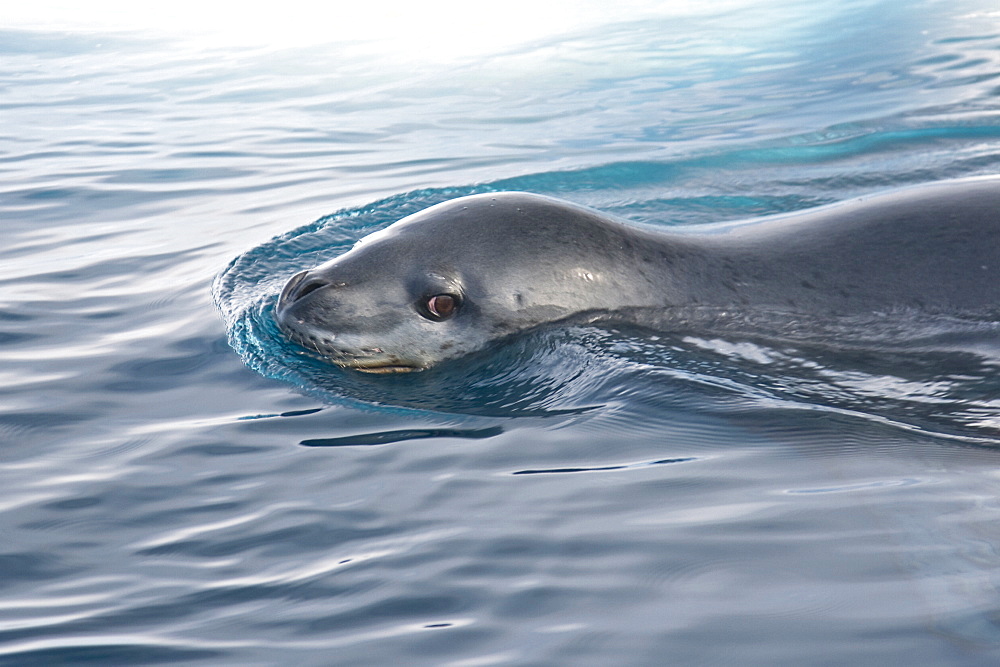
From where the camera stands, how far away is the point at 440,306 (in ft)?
16.6

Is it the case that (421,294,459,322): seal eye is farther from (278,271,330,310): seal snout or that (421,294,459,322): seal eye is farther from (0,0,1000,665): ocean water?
(278,271,330,310): seal snout

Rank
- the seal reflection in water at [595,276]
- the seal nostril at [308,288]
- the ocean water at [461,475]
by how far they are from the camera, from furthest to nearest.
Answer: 1. the seal nostril at [308,288]
2. the seal reflection in water at [595,276]
3. the ocean water at [461,475]

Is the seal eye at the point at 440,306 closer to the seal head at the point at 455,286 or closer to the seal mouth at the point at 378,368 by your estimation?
the seal head at the point at 455,286

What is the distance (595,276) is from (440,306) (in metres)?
0.80

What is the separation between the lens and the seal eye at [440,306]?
5.03m

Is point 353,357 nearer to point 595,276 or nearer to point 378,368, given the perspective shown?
point 378,368

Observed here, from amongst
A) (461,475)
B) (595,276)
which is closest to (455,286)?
(595,276)

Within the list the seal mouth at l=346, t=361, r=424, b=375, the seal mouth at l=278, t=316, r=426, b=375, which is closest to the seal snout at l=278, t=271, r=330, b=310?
the seal mouth at l=278, t=316, r=426, b=375

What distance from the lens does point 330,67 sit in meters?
19.5

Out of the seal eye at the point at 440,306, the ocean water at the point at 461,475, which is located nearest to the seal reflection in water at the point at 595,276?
the seal eye at the point at 440,306

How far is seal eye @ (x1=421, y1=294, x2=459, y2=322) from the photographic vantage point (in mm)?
5027

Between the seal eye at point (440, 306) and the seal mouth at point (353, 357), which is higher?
the seal eye at point (440, 306)

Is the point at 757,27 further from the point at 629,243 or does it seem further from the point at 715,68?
the point at 629,243

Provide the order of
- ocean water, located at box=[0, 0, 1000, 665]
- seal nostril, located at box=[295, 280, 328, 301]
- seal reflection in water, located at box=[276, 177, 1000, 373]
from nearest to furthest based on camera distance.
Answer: ocean water, located at box=[0, 0, 1000, 665] → seal reflection in water, located at box=[276, 177, 1000, 373] → seal nostril, located at box=[295, 280, 328, 301]
